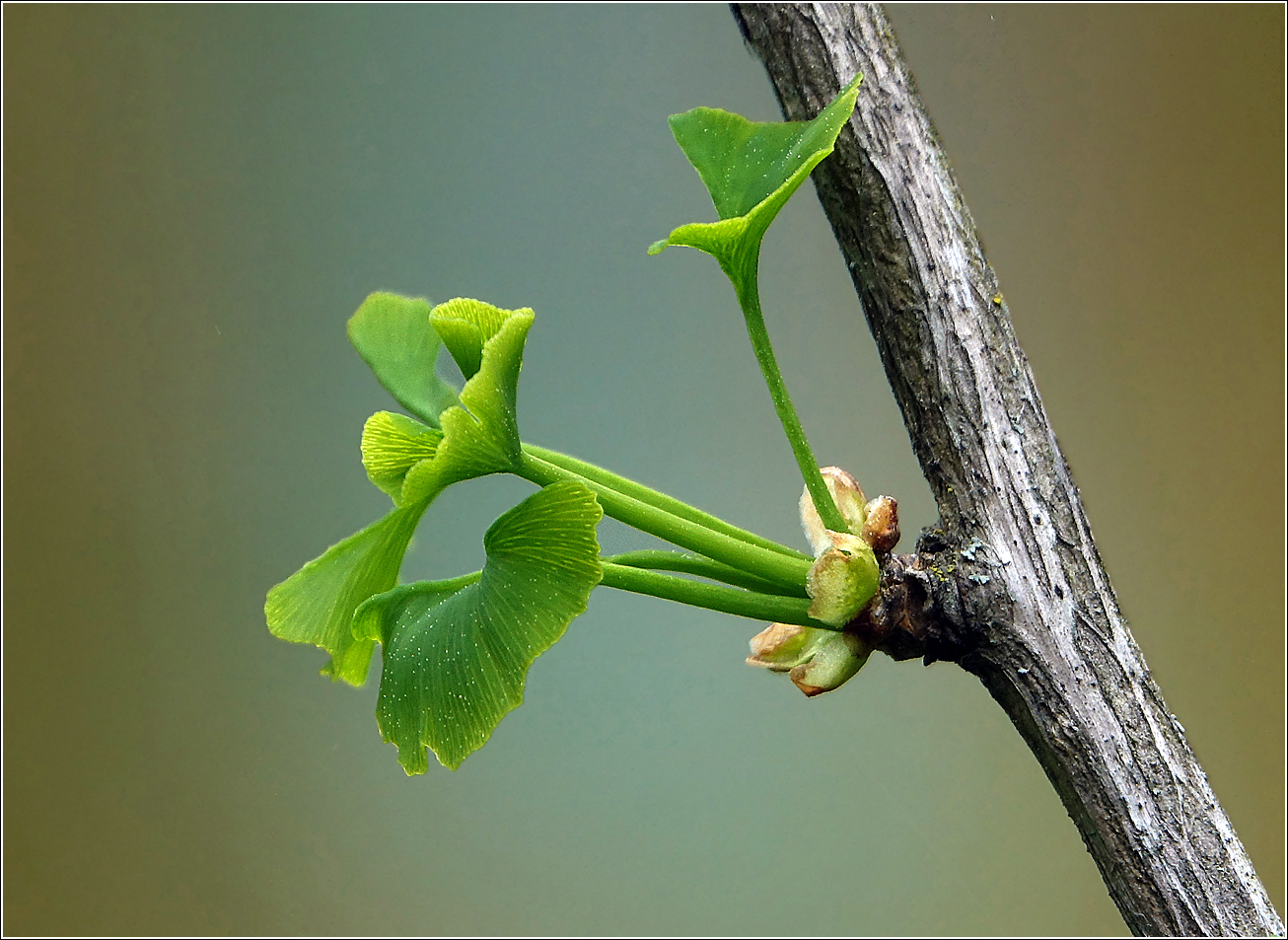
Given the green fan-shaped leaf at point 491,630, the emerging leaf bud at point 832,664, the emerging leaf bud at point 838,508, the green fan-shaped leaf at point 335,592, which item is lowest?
the emerging leaf bud at point 832,664

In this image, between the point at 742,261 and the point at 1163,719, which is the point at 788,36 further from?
the point at 1163,719

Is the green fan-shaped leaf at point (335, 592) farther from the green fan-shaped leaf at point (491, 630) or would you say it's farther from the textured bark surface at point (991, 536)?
the textured bark surface at point (991, 536)

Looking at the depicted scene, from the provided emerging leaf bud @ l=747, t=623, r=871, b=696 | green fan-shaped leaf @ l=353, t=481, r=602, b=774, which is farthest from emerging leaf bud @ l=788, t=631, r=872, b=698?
green fan-shaped leaf @ l=353, t=481, r=602, b=774

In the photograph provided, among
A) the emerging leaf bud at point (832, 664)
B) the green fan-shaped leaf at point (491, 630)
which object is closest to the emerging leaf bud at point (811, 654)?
the emerging leaf bud at point (832, 664)

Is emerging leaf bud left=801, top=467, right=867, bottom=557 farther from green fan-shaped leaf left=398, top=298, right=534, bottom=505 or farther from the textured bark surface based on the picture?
green fan-shaped leaf left=398, top=298, right=534, bottom=505

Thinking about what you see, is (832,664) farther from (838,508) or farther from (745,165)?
(745,165)

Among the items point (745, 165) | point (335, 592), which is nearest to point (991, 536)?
point (745, 165)

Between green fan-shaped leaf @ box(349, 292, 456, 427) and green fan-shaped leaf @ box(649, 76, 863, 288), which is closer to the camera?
green fan-shaped leaf @ box(649, 76, 863, 288)
